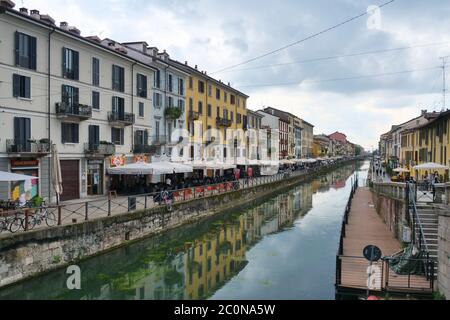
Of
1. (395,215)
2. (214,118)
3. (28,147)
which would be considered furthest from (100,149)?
(214,118)

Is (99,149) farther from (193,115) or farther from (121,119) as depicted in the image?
(193,115)

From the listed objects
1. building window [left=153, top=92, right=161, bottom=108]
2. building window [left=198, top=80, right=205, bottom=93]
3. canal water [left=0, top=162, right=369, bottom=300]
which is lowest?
canal water [left=0, top=162, right=369, bottom=300]

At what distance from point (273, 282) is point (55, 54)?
18362mm

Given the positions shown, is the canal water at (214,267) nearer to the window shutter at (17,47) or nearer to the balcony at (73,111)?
the balcony at (73,111)

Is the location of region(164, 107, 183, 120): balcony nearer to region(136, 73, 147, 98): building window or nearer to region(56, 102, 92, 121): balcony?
region(136, 73, 147, 98): building window

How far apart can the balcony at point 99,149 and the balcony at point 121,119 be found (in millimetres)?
1777

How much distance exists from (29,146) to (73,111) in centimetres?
403

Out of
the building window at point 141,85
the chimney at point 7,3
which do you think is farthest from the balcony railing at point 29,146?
the building window at point 141,85

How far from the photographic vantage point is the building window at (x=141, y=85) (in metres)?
33.9

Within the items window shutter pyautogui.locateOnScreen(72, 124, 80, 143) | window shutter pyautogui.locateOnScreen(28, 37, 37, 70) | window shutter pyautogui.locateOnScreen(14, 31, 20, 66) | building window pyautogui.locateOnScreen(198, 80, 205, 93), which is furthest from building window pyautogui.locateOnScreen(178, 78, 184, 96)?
window shutter pyautogui.locateOnScreen(14, 31, 20, 66)

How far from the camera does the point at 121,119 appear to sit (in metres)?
31.2

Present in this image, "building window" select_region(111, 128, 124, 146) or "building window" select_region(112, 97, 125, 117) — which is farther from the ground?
"building window" select_region(112, 97, 125, 117)

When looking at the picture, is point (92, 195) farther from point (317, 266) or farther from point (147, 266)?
point (317, 266)

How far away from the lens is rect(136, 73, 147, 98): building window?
111 feet
